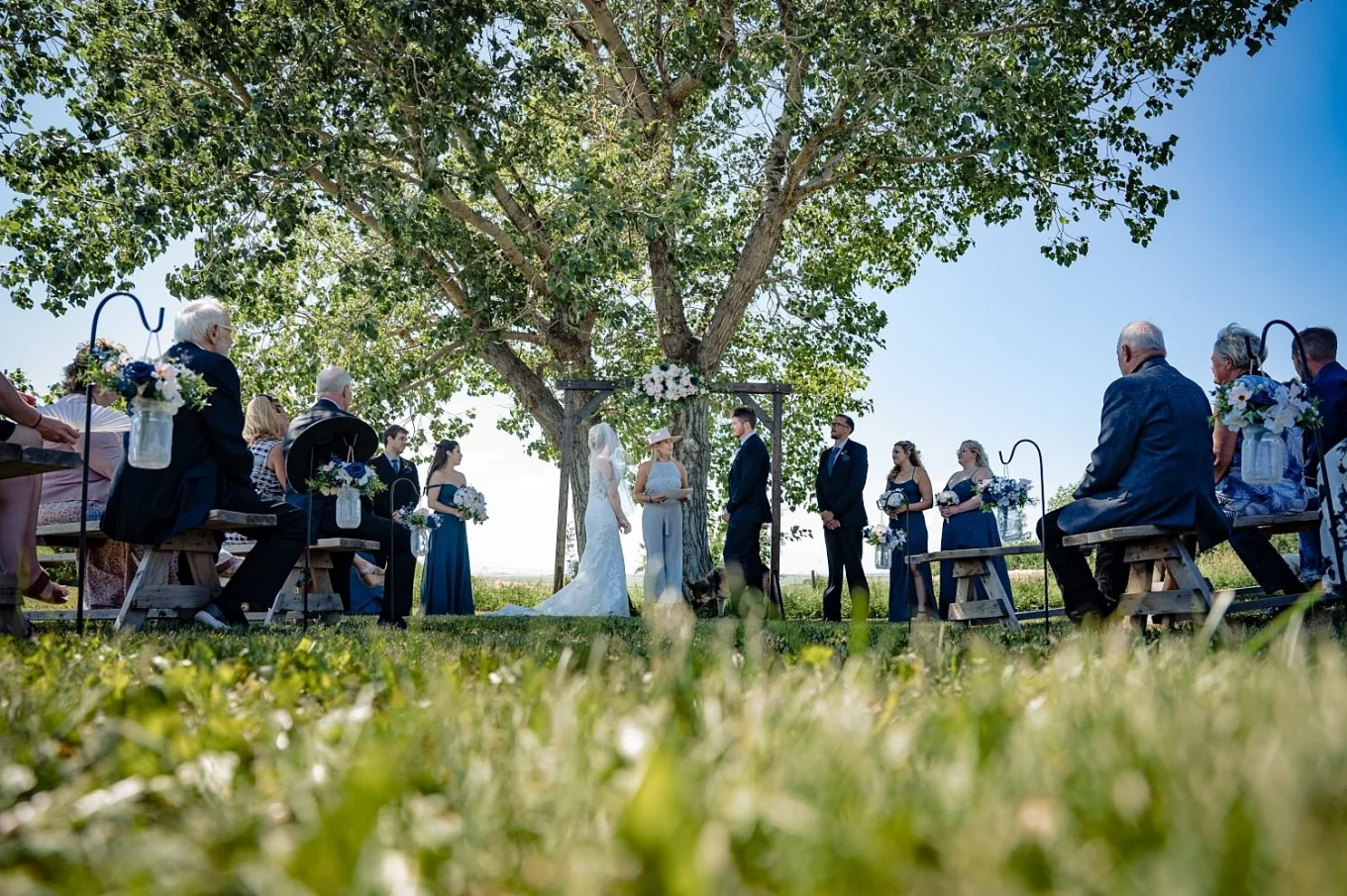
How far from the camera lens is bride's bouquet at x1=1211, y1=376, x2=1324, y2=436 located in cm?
617

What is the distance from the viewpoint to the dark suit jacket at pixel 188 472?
6535 mm

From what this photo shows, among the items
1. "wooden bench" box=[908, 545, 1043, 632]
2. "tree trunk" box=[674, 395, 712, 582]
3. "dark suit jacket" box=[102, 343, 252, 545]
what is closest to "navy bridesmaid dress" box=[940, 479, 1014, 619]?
"wooden bench" box=[908, 545, 1043, 632]

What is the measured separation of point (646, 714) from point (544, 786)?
13.8 inches

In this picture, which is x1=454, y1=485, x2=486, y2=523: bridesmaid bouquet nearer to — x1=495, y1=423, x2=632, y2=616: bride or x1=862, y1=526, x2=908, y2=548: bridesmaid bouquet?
x1=495, y1=423, x2=632, y2=616: bride

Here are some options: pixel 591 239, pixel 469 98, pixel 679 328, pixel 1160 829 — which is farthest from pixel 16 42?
pixel 1160 829

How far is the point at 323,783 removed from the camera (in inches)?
52.1

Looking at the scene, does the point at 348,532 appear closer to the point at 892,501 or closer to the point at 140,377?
the point at 140,377

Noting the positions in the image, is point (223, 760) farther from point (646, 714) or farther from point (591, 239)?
point (591, 239)

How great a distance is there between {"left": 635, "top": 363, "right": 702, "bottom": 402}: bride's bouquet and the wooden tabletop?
8.61 m

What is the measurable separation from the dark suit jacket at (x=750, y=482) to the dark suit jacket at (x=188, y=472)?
7.36 metres

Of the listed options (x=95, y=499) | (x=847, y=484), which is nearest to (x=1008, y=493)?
(x=847, y=484)

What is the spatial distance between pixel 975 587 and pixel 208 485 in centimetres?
693

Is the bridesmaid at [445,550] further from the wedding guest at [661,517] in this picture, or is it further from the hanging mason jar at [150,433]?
the hanging mason jar at [150,433]

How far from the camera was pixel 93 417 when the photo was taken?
7.95 m
